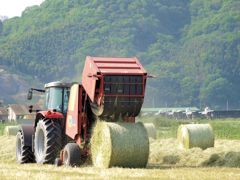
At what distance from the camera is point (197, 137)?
21.0 m

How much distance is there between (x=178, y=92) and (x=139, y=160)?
18065cm

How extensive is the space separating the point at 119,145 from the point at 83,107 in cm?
202

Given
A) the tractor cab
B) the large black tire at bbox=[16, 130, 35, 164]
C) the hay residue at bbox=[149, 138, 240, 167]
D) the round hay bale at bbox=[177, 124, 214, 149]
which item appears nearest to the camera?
the hay residue at bbox=[149, 138, 240, 167]

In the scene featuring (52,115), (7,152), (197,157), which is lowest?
(7,152)

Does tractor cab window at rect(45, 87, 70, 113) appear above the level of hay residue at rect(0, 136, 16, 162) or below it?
above

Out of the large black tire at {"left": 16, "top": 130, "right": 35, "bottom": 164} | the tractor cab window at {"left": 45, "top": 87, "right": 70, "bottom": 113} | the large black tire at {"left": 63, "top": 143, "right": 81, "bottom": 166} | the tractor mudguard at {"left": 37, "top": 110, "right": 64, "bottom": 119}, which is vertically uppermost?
the tractor cab window at {"left": 45, "top": 87, "right": 70, "bottom": 113}

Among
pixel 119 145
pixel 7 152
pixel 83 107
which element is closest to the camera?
pixel 119 145

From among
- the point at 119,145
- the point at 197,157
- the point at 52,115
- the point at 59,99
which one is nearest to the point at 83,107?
the point at 52,115

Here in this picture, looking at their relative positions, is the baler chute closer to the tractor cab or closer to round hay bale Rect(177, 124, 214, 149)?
the tractor cab

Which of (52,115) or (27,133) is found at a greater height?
(52,115)

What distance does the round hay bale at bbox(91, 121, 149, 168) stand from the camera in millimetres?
13070

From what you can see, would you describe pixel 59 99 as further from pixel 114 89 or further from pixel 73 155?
pixel 114 89

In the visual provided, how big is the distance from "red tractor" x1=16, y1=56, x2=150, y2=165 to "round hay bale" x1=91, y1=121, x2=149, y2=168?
0.47 meters

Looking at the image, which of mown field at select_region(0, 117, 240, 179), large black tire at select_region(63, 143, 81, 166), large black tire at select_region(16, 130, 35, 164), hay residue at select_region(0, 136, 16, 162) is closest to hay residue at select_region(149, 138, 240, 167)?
mown field at select_region(0, 117, 240, 179)
